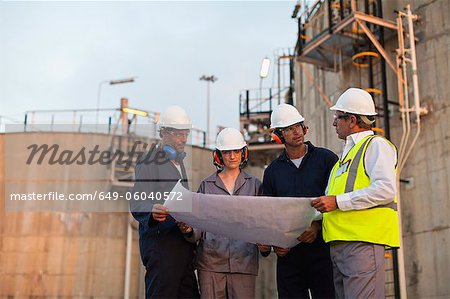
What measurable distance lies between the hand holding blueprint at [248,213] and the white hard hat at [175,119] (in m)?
0.75

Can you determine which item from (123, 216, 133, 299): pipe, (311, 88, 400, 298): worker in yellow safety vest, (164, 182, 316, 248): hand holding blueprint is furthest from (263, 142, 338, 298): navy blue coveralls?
(123, 216, 133, 299): pipe

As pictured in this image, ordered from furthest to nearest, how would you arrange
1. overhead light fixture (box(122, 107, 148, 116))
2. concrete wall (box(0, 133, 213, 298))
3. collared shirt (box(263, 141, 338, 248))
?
overhead light fixture (box(122, 107, 148, 116))
concrete wall (box(0, 133, 213, 298))
collared shirt (box(263, 141, 338, 248))

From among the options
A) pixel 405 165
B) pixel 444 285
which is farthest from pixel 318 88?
pixel 444 285

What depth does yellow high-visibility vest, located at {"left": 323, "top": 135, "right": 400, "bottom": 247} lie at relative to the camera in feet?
12.0

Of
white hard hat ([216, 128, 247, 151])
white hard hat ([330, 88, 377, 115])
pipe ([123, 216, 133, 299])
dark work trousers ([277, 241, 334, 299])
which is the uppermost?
white hard hat ([330, 88, 377, 115])

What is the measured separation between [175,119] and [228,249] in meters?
1.27

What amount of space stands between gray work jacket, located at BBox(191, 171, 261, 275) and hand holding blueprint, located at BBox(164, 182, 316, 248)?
30 cm

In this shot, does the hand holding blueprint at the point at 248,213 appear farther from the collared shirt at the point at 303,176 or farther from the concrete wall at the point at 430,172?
the concrete wall at the point at 430,172

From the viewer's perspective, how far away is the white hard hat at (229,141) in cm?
472

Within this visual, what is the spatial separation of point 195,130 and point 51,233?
21.9ft

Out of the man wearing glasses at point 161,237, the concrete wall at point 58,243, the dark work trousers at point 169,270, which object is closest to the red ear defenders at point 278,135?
the man wearing glasses at point 161,237

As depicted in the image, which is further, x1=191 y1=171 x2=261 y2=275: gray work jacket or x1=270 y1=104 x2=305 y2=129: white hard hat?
x1=270 y1=104 x2=305 y2=129: white hard hat

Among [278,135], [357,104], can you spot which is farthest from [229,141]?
[357,104]

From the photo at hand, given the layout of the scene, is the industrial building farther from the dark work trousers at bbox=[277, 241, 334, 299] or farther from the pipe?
the dark work trousers at bbox=[277, 241, 334, 299]
